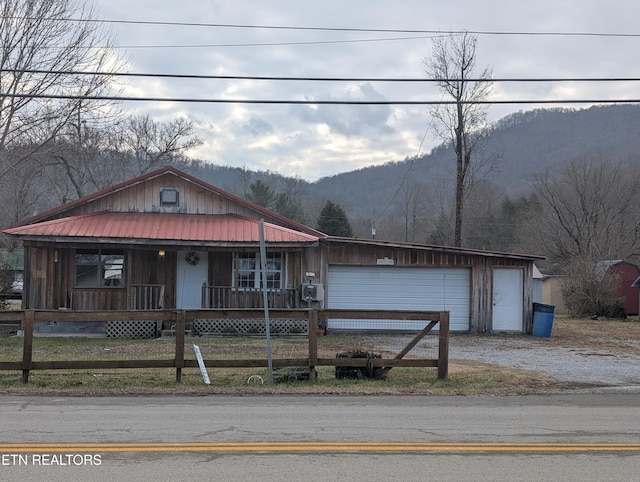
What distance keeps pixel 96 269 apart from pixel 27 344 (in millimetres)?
10052

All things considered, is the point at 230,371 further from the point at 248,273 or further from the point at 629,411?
the point at 248,273

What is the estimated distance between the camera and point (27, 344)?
420 inches

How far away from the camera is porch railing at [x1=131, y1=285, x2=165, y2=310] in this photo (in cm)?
1998

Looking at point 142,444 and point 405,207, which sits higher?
point 405,207

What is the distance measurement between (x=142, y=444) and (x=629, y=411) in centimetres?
662

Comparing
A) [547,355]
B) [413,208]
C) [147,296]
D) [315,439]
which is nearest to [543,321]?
[547,355]

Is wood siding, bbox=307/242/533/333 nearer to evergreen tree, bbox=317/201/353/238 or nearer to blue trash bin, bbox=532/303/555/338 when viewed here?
blue trash bin, bbox=532/303/555/338

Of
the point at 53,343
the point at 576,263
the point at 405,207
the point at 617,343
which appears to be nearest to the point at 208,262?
the point at 53,343

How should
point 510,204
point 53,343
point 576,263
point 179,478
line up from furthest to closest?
point 510,204 → point 576,263 → point 53,343 → point 179,478

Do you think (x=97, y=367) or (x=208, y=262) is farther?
(x=208, y=262)

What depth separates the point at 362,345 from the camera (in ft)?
58.7

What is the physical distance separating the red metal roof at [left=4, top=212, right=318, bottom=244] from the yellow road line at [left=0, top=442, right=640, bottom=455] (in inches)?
518

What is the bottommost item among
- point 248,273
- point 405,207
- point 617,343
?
point 617,343

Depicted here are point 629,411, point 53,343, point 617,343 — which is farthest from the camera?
point 617,343
